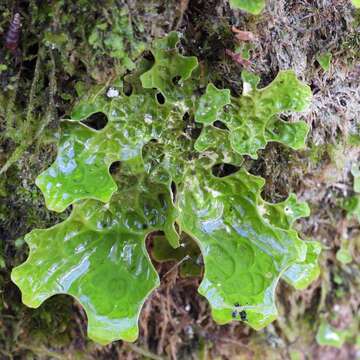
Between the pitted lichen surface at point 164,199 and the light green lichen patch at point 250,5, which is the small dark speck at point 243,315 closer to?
the pitted lichen surface at point 164,199

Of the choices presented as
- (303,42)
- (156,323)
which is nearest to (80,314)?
(156,323)

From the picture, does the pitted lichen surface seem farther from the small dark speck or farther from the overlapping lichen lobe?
the overlapping lichen lobe

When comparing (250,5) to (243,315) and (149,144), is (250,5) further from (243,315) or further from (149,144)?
(243,315)

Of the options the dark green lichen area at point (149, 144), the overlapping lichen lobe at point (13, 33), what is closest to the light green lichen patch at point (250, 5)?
the dark green lichen area at point (149, 144)

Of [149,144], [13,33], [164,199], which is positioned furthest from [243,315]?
[13,33]

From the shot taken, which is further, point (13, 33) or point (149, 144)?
point (149, 144)
